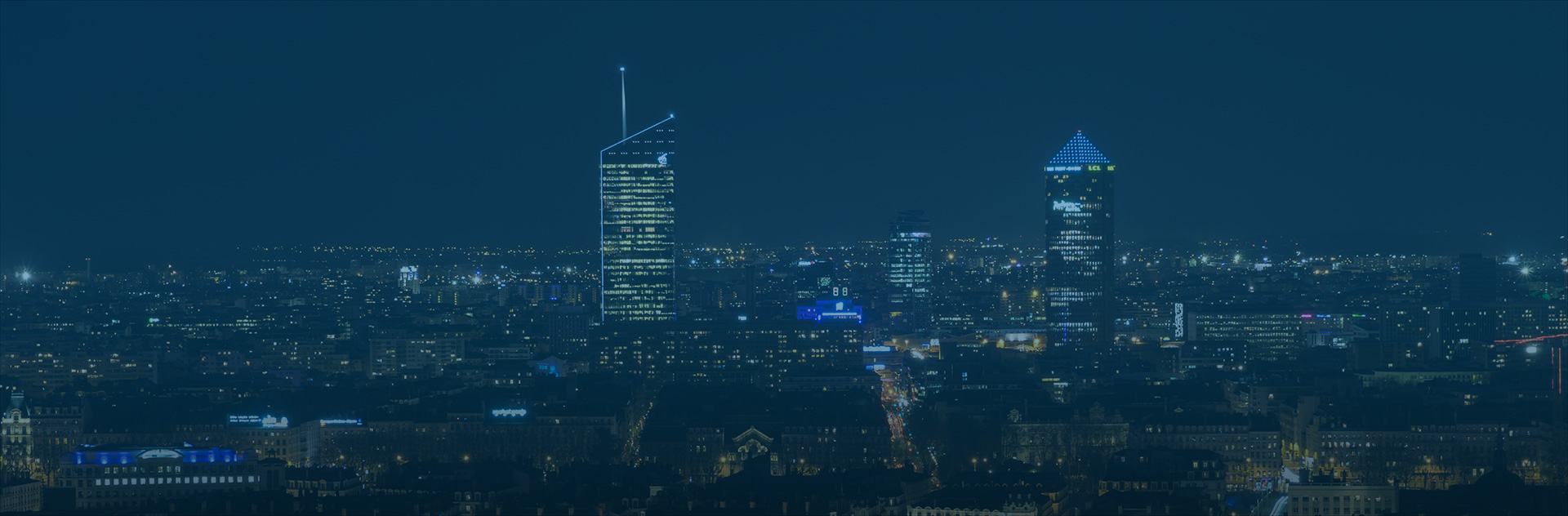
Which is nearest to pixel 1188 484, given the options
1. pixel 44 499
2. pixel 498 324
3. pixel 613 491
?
pixel 613 491

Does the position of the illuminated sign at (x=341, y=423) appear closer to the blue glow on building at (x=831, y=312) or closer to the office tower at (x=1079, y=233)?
the blue glow on building at (x=831, y=312)

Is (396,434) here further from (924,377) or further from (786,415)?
(924,377)

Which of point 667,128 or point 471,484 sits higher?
point 667,128

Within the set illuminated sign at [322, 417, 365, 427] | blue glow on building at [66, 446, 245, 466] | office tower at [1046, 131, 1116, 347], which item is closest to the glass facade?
office tower at [1046, 131, 1116, 347]

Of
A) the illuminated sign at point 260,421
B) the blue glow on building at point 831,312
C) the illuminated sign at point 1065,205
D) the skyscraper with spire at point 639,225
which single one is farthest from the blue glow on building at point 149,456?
the illuminated sign at point 1065,205

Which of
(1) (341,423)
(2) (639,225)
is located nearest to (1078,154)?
(2) (639,225)
